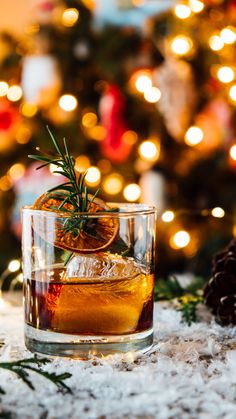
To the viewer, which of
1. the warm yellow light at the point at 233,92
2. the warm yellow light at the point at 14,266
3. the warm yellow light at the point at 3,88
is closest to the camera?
the warm yellow light at the point at 14,266

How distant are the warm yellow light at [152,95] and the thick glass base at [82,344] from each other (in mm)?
1140

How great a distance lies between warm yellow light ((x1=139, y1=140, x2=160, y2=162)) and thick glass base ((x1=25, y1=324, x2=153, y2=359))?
1.12 meters

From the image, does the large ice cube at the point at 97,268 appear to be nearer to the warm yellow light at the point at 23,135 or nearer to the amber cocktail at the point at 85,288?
the amber cocktail at the point at 85,288

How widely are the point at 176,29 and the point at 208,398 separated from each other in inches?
51.6

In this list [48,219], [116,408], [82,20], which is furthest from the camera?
[82,20]

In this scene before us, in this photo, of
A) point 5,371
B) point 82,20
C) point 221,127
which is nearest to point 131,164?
point 221,127

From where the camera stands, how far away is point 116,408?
56cm

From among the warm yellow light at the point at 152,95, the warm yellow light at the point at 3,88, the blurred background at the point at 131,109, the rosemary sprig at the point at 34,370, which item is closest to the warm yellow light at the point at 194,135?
the blurred background at the point at 131,109

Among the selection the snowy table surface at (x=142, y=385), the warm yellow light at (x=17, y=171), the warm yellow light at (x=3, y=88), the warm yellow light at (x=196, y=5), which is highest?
the warm yellow light at (x=196, y=5)

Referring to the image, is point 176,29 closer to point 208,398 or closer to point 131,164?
point 131,164

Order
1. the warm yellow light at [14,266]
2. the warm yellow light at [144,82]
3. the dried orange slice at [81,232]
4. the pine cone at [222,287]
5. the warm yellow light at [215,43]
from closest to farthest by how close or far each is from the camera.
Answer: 1. the dried orange slice at [81,232]
2. the pine cone at [222,287]
3. the warm yellow light at [14,266]
4. the warm yellow light at [215,43]
5. the warm yellow light at [144,82]

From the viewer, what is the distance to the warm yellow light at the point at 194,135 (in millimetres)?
1744

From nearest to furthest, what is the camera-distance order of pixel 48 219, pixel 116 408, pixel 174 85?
pixel 116 408 < pixel 48 219 < pixel 174 85

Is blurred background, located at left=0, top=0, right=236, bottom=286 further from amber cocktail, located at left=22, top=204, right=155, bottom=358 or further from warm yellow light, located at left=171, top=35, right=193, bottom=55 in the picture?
amber cocktail, located at left=22, top=204, right=155, bottom=358
